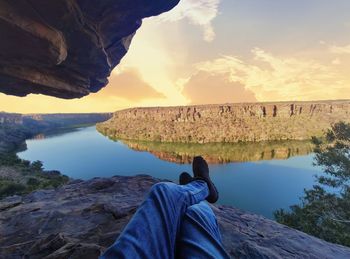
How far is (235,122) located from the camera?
95.0 meters

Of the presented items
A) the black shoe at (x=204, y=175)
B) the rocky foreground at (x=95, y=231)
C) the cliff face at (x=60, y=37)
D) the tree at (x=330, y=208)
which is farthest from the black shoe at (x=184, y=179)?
the tree at (x=330, y=208)

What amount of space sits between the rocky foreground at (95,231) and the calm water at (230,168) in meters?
21.8

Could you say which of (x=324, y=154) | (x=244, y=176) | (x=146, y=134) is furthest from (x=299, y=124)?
(x=324, y=154)

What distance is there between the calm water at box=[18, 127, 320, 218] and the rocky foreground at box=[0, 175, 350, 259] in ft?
71.5

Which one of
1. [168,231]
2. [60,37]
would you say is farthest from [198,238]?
[60,37]

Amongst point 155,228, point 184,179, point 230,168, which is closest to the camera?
point 155,228

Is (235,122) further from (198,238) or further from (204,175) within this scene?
(198,238)

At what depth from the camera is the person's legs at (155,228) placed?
164 cm

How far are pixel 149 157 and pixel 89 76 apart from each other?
48052 millimetres

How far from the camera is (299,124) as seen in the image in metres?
90.5

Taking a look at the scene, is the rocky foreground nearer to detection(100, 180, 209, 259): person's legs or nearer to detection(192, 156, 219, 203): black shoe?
detection(192, 156, 219, 203): black shoe

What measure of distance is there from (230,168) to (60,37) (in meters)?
41.0

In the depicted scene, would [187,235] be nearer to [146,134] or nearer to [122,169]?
[122,169]

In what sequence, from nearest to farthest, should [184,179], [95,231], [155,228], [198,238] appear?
[155,228] → [198,238] → [95,231] → [184,179]
